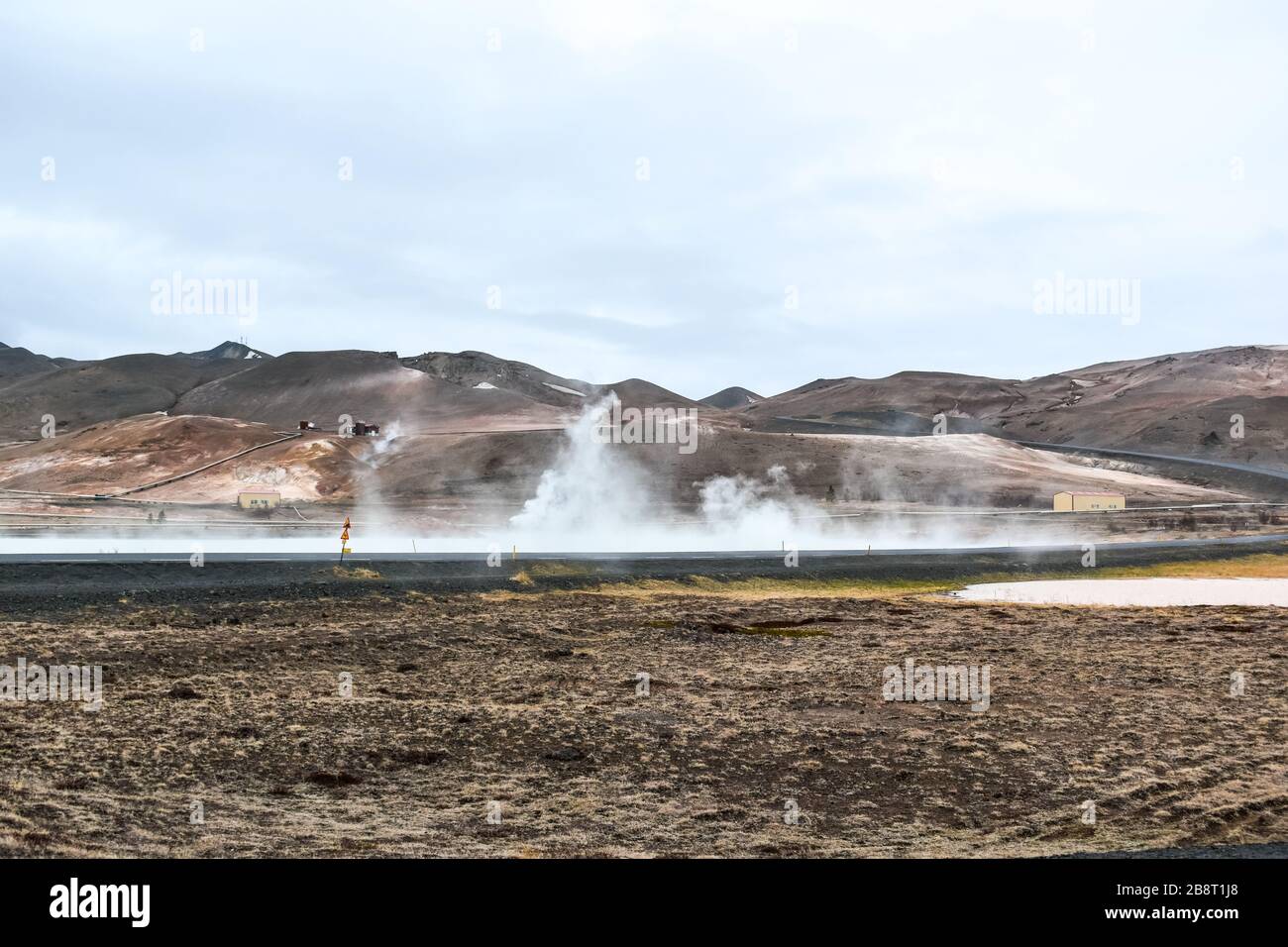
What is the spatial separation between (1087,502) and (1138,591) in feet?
162

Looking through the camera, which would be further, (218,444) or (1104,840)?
(218,444)

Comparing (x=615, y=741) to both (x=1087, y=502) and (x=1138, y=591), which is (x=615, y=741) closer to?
(x=1138, y=591)

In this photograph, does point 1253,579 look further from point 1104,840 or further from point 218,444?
point 218,444

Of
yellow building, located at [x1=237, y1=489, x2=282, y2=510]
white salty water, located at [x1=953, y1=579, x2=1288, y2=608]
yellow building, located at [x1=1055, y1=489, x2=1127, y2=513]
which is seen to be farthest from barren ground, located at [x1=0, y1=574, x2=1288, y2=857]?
yellow building, located at [x1=1055, y1=489, x2=1127, y2=513]

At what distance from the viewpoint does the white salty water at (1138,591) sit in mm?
45562

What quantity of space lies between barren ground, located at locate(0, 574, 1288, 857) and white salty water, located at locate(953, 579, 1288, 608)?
11125 mm

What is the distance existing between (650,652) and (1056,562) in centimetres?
3676

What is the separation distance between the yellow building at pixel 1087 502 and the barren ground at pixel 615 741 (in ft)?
207

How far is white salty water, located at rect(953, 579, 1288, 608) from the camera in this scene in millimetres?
45562

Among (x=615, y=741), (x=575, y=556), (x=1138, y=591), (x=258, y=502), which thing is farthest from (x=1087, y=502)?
(x=615, y=741)

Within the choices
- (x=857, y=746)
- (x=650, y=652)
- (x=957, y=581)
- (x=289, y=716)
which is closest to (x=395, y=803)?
(x=289, y=716)

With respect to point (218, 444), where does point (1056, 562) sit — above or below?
below

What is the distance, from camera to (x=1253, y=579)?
183 ft

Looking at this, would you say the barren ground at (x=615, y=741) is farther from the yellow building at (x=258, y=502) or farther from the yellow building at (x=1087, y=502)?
the yellow building at (x=1087, y=502)
